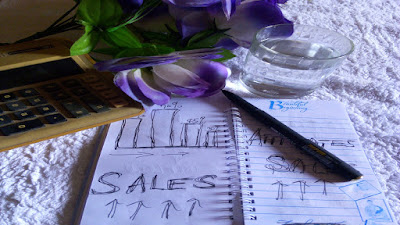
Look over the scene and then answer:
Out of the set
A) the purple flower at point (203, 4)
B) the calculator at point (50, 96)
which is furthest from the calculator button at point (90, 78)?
the purple flower at point (203, 4)

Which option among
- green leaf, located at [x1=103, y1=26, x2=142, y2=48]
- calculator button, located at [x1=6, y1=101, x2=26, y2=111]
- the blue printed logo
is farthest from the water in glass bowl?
calculator button, located at [x1=6, y1=101, x2=26, y2=111]

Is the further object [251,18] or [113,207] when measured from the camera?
[251,18]

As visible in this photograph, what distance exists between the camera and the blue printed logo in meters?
0.38

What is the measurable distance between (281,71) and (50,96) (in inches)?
9.0

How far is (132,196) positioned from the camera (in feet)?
0.88

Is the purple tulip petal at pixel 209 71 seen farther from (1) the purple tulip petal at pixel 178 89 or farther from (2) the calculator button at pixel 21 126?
(2) the calculator button at pixel 21 126

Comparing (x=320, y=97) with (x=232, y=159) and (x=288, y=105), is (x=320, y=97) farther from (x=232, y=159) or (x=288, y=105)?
(x=232, y=159)

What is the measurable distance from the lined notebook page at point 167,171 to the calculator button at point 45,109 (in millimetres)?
53

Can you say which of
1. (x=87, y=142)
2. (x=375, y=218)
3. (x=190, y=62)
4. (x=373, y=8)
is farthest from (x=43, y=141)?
(x=373, y=8)

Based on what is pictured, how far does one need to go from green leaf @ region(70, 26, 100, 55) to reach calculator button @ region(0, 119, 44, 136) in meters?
0.08

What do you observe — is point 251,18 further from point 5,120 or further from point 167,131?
point 5,120

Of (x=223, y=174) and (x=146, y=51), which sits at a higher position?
(x=146, y=51)

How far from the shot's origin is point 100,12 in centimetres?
35

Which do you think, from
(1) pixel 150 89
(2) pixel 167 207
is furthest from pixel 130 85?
(2) pixel 167 207
